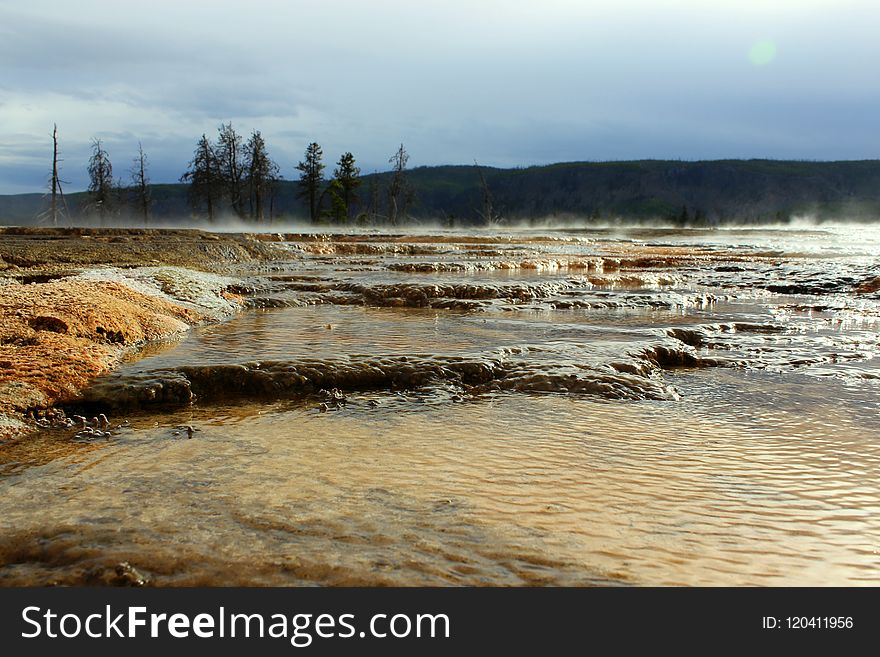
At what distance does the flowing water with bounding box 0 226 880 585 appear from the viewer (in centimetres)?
179

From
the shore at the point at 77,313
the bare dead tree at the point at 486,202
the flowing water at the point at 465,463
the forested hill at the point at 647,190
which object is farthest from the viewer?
the forested hill at the point at 647,190

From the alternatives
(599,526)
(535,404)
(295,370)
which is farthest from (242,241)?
(599,526)

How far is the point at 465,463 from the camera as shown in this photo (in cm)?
255

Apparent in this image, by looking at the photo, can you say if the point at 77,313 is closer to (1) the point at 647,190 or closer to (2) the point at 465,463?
(2) the point at 465,463

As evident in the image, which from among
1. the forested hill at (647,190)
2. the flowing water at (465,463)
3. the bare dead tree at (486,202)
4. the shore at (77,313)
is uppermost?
the forested hill at (647,190)

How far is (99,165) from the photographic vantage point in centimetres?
4622

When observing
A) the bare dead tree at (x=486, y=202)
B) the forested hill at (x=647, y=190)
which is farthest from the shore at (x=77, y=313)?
the forested hill at (x=647, y=190)

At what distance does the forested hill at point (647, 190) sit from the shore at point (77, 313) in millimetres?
97488

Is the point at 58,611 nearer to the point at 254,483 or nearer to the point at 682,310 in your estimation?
the point at 254,483

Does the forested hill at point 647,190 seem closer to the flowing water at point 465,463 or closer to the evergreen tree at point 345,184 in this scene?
the evergreen tree at point 345,184

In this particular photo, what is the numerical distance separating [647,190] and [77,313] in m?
126

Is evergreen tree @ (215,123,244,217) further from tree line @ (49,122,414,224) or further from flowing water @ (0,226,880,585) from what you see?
flowing water @ (0,226,880,585)

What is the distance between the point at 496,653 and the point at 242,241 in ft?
38.3

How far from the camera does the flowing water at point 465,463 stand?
5.88 feet
